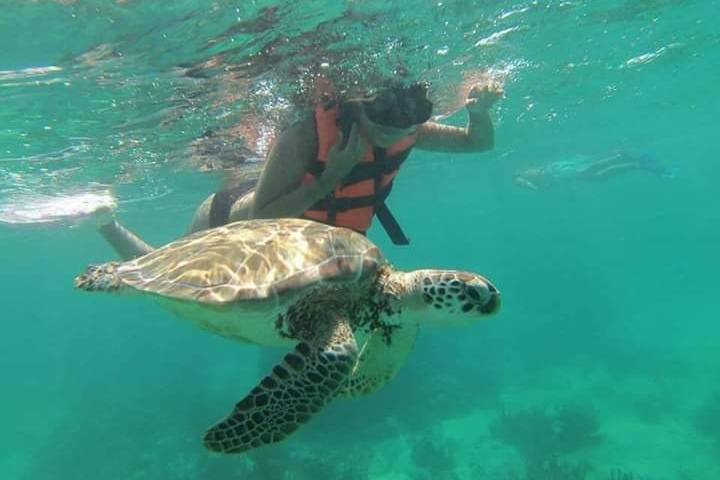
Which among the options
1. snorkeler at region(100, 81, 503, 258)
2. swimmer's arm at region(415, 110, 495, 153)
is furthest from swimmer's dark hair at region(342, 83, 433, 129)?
swimmer's arm at region(415, 110, 495, 153)

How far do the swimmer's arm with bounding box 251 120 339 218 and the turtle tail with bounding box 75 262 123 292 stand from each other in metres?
1.70

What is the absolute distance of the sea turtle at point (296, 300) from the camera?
289 centimetres

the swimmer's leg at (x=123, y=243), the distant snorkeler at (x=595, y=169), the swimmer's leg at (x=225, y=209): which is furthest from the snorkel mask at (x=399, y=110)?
the distant snorkeler at (x=595, y=169)

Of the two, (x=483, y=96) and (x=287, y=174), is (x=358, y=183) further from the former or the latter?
(x=483, y=96)

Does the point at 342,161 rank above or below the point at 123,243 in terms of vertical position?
above

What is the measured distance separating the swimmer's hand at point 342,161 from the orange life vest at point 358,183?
36 cm

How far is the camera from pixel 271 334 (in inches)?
149

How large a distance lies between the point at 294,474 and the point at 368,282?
371 inches

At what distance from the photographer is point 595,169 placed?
87.5ft

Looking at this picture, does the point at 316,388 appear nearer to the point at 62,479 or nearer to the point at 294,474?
the point at 294,474

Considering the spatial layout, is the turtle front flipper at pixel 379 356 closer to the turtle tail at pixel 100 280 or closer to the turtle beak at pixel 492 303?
the turtle beak at pixel 492 303

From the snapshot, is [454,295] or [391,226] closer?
[454,295]

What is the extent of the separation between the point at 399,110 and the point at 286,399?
12.3 ft

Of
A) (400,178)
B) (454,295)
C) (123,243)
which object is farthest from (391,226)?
(400,178)
